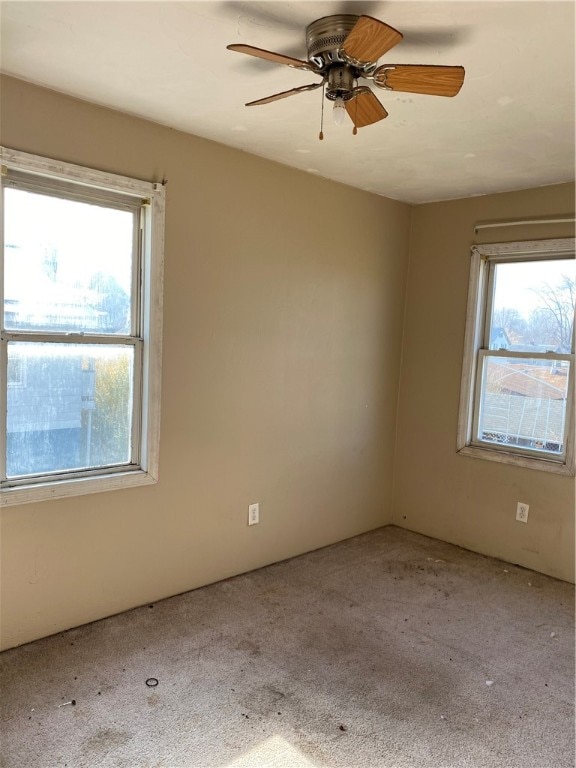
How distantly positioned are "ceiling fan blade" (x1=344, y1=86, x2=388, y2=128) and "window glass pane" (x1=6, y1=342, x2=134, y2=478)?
150 cm

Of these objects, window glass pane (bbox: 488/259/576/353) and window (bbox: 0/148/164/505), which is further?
window glass pane (bbox: 488/259/576/353)

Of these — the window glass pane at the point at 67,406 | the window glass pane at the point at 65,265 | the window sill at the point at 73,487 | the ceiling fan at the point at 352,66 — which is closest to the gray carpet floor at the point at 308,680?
the window sill at the point at 73,487

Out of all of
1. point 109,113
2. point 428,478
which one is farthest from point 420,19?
point 428,478

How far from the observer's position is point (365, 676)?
92.4 inches

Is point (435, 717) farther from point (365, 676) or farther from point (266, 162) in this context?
point (266, 162)

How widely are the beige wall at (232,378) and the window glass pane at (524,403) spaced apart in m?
0.73

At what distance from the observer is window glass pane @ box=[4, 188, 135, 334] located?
2348mm

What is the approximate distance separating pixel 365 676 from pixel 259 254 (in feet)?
7.30

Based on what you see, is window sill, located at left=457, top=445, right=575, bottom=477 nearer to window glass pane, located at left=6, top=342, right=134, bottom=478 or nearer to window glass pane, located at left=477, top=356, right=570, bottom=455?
window glass pane, located at left=477, top=356, right=570, bottom=455

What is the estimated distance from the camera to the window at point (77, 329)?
2355 mm

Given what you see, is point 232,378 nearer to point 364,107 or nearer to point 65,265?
point 65,265

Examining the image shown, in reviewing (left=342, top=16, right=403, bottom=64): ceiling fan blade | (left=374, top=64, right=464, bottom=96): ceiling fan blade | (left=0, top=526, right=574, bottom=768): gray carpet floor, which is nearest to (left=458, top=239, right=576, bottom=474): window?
(left=0, top=526, right=574, bottom=768): gray carpet floor

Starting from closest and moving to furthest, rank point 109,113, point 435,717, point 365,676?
point 435,717 < point 365,676 < point 109,113

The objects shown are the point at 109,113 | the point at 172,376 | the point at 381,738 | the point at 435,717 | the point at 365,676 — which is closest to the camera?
the point at 381,738
